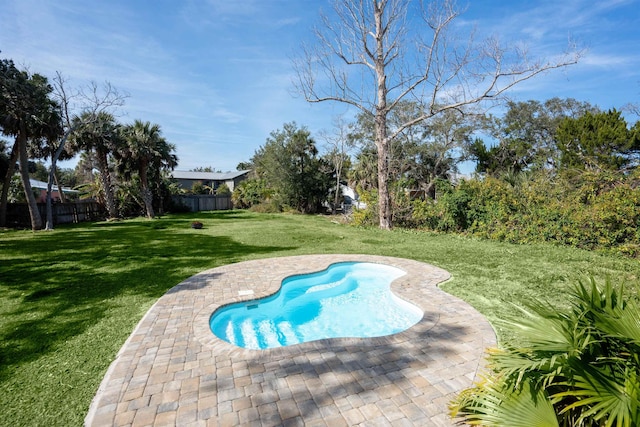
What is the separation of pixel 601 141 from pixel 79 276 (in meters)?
32.6

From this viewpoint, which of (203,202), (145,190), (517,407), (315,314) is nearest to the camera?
(517,407)

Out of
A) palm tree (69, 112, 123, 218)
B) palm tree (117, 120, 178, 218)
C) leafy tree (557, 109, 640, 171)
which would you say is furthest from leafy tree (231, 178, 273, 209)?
leafy tree (557, 109, 640, 171)

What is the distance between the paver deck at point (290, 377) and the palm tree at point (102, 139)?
20.7m

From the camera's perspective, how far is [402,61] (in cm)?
1470

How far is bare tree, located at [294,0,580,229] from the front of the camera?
517 inches

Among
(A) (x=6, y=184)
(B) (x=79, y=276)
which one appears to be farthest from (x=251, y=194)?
(B) (x=79, y=276)

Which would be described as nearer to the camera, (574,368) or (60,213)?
(574,368)

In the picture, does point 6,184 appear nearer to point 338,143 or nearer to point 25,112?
point 25,112

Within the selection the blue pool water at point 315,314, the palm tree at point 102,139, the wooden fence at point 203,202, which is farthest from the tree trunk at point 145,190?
the blue pool water at point 315,314

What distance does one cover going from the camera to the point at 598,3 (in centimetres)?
908

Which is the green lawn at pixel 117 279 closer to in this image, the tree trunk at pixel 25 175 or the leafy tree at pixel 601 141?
the tree trunk at pixel 25 175

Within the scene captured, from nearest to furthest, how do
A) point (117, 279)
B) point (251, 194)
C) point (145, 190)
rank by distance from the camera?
point (117, 279) → point (145, 190) → point (251, 194)

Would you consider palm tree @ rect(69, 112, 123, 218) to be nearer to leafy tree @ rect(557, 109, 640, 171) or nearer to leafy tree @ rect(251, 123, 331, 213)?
leafy tree @ rect(251, 123, 331, 213)

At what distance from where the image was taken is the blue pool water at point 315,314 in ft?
16.9
